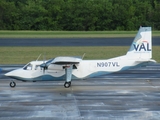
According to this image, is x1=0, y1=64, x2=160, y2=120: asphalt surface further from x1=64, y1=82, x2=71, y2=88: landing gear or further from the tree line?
the tree line

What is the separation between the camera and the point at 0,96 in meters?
27.4

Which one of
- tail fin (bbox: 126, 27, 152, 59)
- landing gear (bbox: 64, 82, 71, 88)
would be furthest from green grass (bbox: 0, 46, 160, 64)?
tail fin (bbox: 126, 27, 152, 59)

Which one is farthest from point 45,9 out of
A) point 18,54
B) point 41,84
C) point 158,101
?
point 158,101

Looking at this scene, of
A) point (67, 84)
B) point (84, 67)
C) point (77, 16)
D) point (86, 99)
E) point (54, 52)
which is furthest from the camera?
point (77, 16)

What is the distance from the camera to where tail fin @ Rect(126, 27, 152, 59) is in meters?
30.6

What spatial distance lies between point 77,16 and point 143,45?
3051 inches

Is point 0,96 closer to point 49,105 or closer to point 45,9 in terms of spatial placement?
point 49,105

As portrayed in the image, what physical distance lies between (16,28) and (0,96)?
264 ft

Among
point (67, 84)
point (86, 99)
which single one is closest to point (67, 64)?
point (67, 84)

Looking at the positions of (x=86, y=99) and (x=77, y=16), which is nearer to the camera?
(x=86, y=99)

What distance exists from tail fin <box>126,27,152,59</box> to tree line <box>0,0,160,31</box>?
74.5 m

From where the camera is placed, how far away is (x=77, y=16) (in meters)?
108

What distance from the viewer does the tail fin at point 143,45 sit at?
30.6 m

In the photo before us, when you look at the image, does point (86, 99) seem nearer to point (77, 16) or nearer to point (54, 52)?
point (54, 52)
